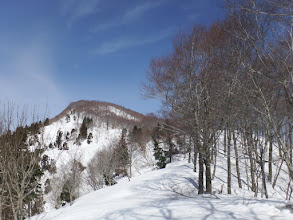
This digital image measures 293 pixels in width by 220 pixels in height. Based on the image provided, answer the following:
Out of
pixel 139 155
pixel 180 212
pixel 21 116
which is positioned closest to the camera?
pixel 180 212

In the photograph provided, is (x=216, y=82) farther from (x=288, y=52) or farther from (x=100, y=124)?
(x=100, y=124)

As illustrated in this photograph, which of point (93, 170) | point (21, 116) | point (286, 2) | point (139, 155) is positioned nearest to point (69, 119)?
point (139, 155)

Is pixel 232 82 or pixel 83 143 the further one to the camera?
pixel 83 143

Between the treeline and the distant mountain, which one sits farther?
the distant mountain

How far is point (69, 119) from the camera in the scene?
8138 cm

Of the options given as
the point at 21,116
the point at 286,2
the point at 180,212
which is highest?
the point at 286,2

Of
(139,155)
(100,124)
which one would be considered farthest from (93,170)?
(100,124)

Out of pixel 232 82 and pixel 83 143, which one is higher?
pixel 232 82

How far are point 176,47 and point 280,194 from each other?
35.3ft

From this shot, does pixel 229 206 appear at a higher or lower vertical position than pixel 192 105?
lower

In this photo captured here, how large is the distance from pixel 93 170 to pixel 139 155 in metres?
12.5

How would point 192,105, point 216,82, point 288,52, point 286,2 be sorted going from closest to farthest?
point 286,2 < point 288,52 < point 216,82 < point 192,105

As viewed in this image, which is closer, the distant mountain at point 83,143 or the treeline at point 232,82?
the treeline at point 232,82

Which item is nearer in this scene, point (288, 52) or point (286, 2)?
point (286, 2)
